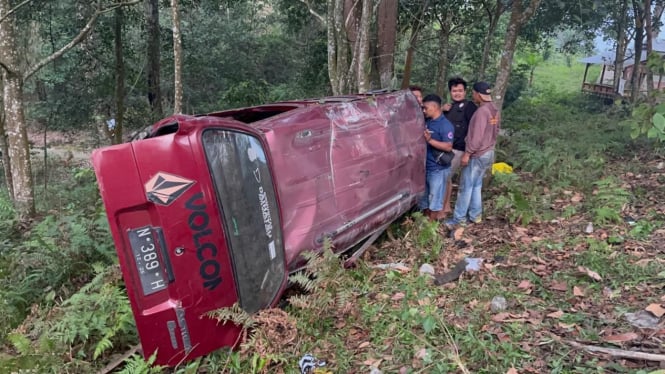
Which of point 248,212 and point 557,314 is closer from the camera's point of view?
point 248,212

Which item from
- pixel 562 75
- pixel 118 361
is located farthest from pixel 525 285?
pixel 562 75

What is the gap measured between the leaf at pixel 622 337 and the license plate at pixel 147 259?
2.92 meters

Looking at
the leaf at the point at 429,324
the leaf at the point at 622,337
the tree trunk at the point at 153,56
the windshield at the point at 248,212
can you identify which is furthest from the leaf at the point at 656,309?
the tree trunk at the point at 153,56

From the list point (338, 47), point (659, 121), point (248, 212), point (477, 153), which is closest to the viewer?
point (248, 212)

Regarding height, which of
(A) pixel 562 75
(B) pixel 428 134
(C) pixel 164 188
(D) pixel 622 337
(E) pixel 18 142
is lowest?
(A) pixel 562 75

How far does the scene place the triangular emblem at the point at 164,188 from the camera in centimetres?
285

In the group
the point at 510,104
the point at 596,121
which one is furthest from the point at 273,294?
the point at 510,104

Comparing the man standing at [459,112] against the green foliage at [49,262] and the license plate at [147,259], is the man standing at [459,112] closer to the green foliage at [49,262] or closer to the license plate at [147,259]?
the license plate at [147,259]

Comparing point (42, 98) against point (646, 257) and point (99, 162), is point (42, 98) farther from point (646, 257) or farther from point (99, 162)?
point (646, 257)

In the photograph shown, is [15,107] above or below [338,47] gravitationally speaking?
below

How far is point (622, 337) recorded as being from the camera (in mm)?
2979

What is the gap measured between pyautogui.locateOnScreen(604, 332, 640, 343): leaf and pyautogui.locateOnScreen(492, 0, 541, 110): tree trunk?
16.6 ft

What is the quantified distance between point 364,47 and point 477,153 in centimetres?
245

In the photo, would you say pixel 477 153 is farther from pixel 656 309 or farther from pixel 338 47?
pixel 338 47
